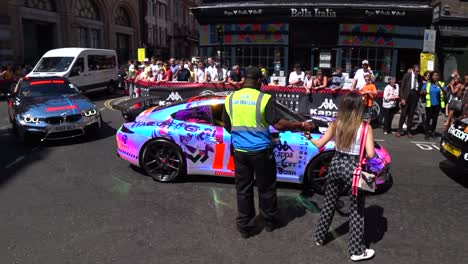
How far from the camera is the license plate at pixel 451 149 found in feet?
20.4

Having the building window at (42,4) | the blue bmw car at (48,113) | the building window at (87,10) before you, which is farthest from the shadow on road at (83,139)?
the building window at (87,10)

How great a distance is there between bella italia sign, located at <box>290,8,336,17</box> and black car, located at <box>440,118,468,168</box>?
46.3 feet

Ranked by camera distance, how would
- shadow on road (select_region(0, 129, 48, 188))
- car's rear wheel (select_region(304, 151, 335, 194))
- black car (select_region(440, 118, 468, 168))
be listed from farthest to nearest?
shadow on road (select_region(0, 129, 48, 188)), black car (select_region(440, 118, 468, 168)), car's rear wheel (select_region(304, 151, 335, 194))

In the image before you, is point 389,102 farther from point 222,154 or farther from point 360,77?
point 222,154

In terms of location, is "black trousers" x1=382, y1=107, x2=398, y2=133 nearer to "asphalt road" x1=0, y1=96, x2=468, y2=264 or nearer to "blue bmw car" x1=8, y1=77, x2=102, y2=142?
"asphalt road" x1=0, y1=96, x2=468, y2=264

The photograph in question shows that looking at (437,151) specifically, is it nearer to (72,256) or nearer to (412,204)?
(412,204)

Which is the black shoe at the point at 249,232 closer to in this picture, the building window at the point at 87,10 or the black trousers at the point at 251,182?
the black trousers at the point at 251,182

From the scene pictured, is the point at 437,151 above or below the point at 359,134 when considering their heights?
below

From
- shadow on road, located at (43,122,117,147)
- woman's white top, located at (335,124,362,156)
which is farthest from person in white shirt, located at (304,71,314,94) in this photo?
woman's white top, located at (335,124,362,156)

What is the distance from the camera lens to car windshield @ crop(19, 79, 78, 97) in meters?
9.53

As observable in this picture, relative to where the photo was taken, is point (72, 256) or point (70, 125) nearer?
point (72, 256)

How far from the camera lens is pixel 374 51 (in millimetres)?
20234

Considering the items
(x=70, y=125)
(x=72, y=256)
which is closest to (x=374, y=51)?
(x=70, y=125)

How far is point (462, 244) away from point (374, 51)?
1766 cm
